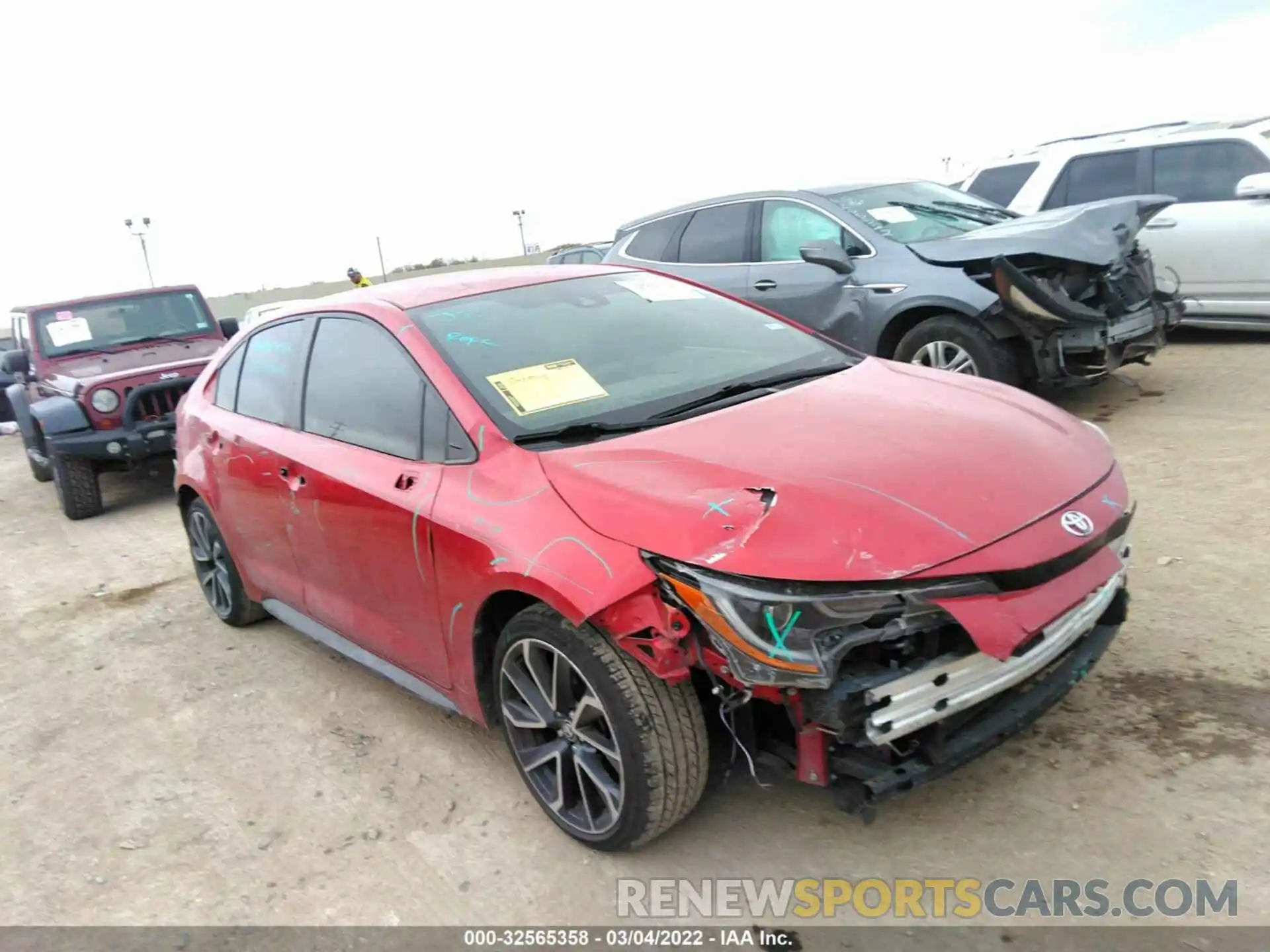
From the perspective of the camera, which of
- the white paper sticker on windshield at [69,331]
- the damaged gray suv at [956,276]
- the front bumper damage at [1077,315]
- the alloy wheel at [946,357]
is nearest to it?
the front bumper damage at [1077,315]

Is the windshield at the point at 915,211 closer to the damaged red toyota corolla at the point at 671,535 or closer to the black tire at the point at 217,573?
the damaged red toyota corolla at the point at 671,535

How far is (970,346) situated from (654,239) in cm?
307

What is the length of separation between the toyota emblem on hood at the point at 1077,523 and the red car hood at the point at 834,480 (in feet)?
0.12

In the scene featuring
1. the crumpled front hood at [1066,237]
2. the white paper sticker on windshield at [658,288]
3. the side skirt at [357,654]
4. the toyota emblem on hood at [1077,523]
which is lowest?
the side skirt at [357,654]

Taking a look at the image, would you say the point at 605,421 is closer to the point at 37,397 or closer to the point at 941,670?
the point at 941,670

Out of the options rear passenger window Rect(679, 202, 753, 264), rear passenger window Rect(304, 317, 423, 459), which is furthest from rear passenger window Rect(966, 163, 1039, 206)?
rear passenger window Rect(304, 317, 423, 459)

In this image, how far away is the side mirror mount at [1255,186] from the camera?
7.07 m

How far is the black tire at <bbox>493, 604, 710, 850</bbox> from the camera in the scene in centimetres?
246

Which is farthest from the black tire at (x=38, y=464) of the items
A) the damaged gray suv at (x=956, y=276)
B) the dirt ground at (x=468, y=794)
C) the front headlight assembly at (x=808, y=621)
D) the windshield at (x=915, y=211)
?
the front headlight assembly at (x=808, y=621)

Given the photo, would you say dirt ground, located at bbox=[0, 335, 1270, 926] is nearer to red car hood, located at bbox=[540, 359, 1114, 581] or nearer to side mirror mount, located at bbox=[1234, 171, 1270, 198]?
red car hood, located at bbox=[540, 359, 1114, 581]

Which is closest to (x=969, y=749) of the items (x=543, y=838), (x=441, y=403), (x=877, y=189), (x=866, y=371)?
(x=543, y=838)

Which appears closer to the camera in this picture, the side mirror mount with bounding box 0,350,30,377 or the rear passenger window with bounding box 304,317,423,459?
the rear passenger window with bounding box 304,317,423,459

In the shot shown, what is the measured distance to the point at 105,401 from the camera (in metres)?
7.91

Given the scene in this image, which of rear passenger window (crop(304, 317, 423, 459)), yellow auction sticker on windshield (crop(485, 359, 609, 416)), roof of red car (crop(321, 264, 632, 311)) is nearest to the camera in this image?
yellow auction sticker on windshield (crop(485, 359, 609, 416))
